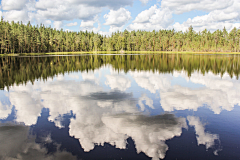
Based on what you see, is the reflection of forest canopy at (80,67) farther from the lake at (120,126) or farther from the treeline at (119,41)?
the treeline at (119,41)

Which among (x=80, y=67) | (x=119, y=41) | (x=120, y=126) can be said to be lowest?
(x=120, y=126)

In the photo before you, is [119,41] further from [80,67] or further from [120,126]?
[120,126]

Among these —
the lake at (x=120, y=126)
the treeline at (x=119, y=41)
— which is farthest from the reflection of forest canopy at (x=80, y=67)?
the treeline at (x=119, y=41)

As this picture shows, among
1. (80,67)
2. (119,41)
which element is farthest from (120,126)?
(119,41)

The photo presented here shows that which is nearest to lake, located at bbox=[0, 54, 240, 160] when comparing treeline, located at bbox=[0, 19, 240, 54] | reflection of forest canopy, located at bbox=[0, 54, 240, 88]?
reflection of forest canopy, located at bbox=[0, 54, 240, 88]

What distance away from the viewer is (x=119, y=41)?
620ft

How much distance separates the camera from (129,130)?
10352 millimetres

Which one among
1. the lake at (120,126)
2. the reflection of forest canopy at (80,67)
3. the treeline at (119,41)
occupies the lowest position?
the lake at (120,126)

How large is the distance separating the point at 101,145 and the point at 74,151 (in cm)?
120

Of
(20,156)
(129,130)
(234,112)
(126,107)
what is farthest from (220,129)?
(20,156)

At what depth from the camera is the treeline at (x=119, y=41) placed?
134m

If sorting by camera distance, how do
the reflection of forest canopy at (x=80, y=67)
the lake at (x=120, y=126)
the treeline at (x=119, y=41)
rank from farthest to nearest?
1. the treeline at (x=119, y=41)
2. the reflection of forest canopy at (x=80, y=67)
3. the lake at (x=120, y=126)

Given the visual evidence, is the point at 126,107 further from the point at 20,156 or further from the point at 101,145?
the point at 20,156

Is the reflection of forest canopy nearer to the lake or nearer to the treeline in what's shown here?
the lake
